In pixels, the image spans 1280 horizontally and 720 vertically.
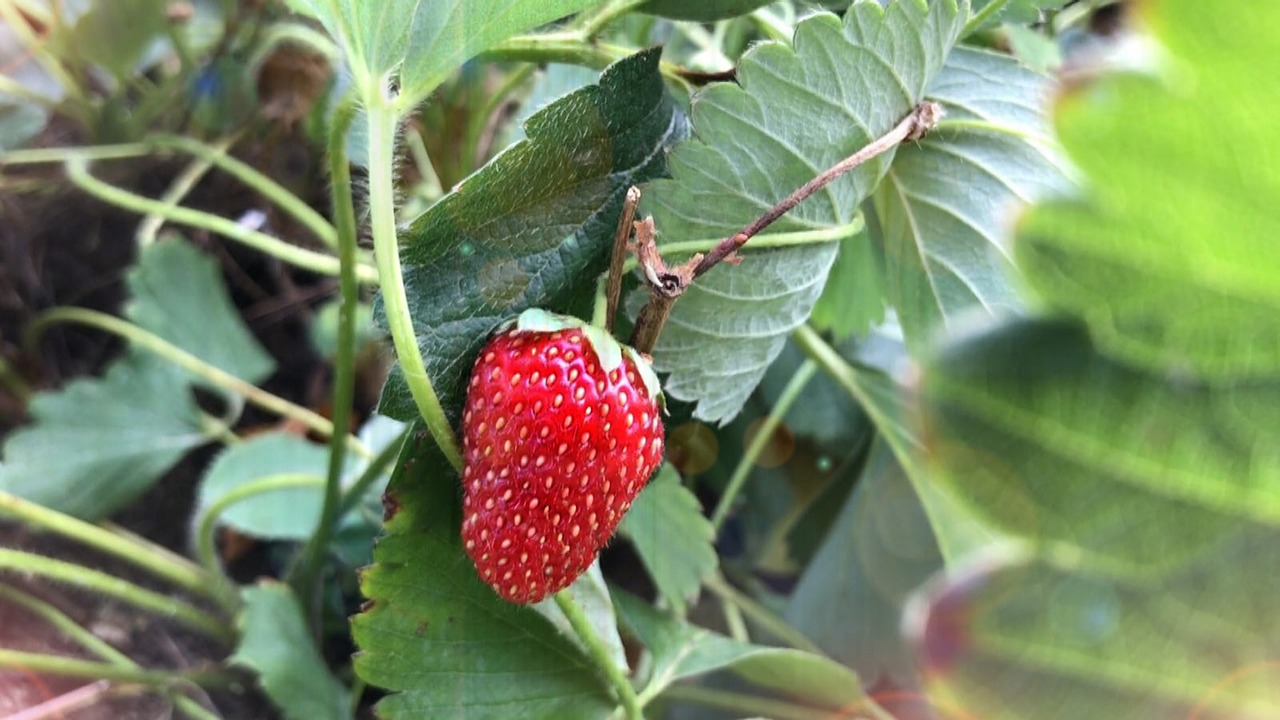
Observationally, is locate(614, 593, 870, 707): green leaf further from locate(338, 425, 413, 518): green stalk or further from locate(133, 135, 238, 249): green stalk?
locate(133, 135, 238, 249): green stalk

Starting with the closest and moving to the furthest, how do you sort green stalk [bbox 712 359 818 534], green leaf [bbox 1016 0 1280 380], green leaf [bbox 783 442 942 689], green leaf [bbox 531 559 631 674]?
green leaf [bbox 1016 0 1280 380], green leaf [bbox 531 559 631 674], green leaf [bbox 783 442 942 689], green stalk [bbox 712 359 818 534]

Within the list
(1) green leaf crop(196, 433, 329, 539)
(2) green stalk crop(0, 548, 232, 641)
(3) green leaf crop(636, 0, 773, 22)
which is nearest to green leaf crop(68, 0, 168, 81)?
(1) green leaf crop(196, 433, 329, 539)

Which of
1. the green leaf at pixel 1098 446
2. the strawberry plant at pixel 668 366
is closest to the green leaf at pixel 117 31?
the strawberry plant at pixel 668 366

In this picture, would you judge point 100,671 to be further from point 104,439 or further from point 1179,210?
point 1179,210

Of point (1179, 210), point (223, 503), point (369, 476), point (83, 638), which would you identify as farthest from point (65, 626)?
point (1179, 210)

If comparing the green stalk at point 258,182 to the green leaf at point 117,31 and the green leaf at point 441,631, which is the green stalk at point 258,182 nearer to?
the green leaf at point 117,31

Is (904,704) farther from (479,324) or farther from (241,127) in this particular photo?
(241,127)
